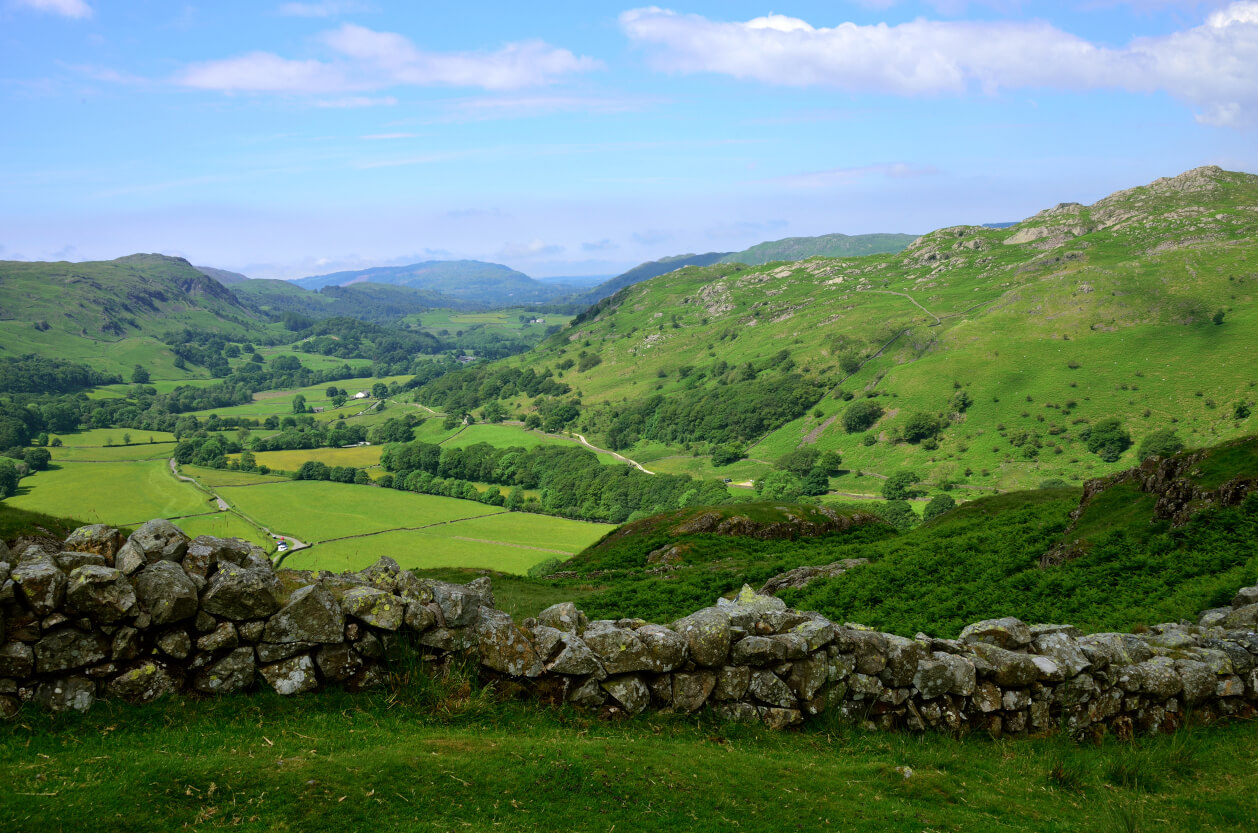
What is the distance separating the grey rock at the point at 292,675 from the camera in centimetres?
1355

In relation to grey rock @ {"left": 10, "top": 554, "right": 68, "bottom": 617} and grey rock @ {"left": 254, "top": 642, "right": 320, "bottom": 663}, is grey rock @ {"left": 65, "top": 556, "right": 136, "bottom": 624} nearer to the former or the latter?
grey rock @ {"left": 10, "top": 554, "right": 68, "bottom": 617}

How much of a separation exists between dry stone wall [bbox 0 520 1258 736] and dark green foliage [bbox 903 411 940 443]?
618ft

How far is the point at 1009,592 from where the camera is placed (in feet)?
89.5

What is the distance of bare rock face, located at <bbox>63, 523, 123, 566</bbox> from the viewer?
44.6 ft

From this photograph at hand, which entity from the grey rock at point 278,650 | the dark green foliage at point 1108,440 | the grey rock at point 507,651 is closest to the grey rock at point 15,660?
the grey rock at point 278,650

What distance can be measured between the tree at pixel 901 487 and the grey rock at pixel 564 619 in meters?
159

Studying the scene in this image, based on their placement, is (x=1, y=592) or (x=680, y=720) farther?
(x=680, y=720)

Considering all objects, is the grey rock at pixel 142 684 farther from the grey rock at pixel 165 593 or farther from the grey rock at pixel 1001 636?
the grey rock at pixel 1001 636

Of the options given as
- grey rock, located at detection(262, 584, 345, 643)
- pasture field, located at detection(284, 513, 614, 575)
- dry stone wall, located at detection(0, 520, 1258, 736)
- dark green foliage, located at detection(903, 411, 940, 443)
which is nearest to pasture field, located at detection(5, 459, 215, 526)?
pasture field, located at detection(284, 513, 614, 575)

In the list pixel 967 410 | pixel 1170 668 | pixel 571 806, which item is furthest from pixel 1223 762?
pixel 967 410

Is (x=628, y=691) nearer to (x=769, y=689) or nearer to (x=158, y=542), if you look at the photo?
(x=769, y=689)

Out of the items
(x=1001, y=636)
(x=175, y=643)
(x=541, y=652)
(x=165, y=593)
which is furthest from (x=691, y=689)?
(x=165, y=593)

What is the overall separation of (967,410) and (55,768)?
8598 inches

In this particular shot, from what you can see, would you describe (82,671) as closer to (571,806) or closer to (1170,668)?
(571,806)
